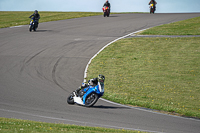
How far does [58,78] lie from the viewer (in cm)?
1766

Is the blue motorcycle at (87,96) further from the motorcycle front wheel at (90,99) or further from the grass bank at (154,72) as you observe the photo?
the grass bank at (154,72)

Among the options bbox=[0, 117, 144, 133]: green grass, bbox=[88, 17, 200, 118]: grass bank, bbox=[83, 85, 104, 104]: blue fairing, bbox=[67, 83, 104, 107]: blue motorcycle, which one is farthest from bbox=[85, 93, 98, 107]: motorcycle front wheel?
bbox=[0, 117, 144, 133]: green grass

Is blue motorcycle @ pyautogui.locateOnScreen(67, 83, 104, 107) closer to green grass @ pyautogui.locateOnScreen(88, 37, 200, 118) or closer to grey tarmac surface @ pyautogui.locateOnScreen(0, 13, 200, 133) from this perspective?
grey tarmac surface @ pyautogui.locateOnScreen(0, 13, 200, 133)

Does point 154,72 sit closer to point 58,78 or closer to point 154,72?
point 154,72

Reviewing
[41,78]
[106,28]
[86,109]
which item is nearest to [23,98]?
[86,109]

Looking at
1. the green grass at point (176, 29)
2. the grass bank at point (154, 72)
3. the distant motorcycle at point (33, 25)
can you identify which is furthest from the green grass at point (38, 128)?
the distant motorcycle at point (33, 25)

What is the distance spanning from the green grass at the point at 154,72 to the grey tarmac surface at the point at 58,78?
1.26 m

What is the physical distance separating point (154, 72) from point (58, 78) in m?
6.54

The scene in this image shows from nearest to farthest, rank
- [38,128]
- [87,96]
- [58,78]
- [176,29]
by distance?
[38,128]
[87,96]
[58,78]
[176,29]

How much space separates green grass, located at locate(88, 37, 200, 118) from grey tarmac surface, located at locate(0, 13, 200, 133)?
1.26 metres

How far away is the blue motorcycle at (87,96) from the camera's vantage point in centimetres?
1235

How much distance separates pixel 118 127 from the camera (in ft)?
33.1

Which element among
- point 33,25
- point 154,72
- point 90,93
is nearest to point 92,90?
point 90,93

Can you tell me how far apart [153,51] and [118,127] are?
15.7m
